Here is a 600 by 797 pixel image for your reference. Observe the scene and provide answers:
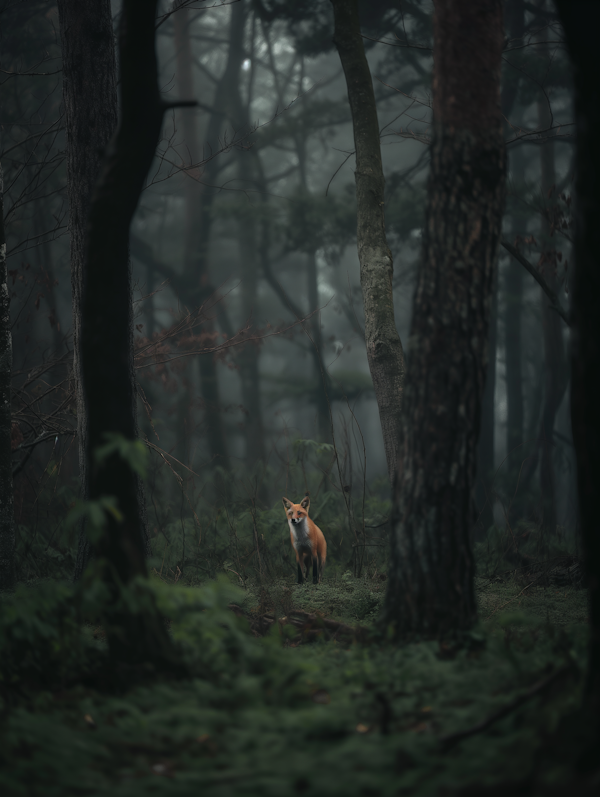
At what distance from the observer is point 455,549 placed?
3957 mm

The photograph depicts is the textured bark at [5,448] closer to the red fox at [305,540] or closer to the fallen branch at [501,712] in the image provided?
the red fox at [305,540]

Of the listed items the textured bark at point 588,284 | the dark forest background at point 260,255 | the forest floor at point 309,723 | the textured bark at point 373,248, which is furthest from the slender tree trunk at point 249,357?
the textured bark at point 588,284

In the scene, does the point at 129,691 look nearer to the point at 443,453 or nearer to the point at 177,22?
the point at 443,453

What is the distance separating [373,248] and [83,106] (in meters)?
3.76

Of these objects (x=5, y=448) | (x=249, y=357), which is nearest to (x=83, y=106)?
(x=5, y=448)

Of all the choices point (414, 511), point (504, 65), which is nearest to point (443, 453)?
point (414, 511)

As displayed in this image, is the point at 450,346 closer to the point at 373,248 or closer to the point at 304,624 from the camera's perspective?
the point at 304,624

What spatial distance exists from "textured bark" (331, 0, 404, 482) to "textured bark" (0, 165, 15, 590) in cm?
439

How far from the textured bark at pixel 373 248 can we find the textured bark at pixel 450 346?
265cm

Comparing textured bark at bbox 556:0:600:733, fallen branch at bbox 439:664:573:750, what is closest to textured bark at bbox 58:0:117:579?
fallen branch at bbox 439:664:573:750

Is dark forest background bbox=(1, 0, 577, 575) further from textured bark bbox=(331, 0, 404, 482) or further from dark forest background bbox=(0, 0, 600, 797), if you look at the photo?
dark forest background bbox=(0, 0, 600, 797)

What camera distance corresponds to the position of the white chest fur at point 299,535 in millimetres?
8062

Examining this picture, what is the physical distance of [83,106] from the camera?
6.40 meters

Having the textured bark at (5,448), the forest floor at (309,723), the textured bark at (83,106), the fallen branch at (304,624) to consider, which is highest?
the textured bark at (83,106)
